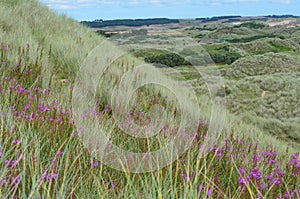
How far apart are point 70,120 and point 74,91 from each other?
3.71 ft

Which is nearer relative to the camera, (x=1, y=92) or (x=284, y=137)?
(x=1, y=92)

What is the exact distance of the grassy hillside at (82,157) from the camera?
1798 mm

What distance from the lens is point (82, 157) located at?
230 cm

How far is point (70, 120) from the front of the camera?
2.74 meters

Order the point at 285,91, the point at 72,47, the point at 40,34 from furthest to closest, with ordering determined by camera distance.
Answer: the point at 285,91, the point at 40,34, the point at 72,47

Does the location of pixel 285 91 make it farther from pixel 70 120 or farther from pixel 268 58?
pixel 70 120

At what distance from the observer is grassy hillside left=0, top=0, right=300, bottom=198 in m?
1.80

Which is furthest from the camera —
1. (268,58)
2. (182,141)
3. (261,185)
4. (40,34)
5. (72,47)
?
(268,58)

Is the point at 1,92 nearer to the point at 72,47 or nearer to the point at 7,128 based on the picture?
the point at 7,128

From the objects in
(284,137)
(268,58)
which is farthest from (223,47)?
(284,137)

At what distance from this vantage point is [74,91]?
12.5 feet

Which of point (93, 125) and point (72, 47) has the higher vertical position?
point (72, 47)

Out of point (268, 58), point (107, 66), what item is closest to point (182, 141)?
point (107, 66)

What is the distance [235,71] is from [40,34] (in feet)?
53.9
